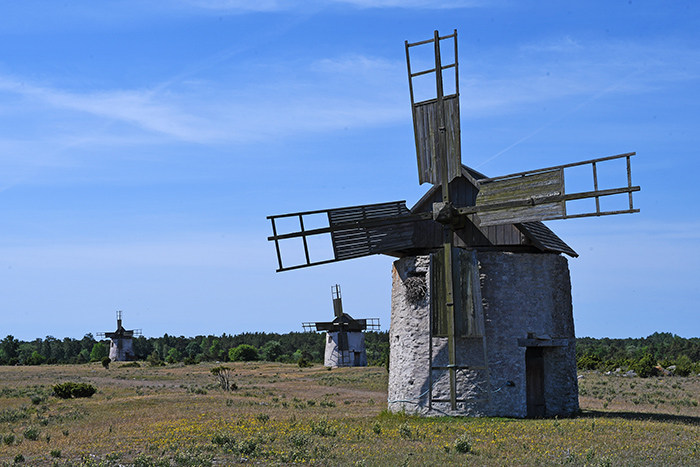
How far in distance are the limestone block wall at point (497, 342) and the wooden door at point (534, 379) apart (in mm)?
265

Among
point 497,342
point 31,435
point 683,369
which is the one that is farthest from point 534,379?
point 683,369

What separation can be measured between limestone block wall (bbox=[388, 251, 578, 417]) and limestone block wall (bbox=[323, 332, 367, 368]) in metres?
40.6

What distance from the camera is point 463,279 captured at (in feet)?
56.6

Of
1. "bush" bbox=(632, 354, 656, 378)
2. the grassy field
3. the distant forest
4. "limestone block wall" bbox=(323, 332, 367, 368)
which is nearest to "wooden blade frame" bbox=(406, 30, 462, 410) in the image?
the grassy field

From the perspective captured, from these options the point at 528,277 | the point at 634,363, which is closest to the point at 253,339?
the point at 634,363

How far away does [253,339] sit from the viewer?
113 metres

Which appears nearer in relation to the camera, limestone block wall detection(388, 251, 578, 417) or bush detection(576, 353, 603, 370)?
limestone block wall detection(388, 251, 578, 417)

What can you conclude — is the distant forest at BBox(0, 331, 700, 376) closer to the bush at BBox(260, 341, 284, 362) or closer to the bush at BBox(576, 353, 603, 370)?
the bush at BBox(260, 341, 284, 362)

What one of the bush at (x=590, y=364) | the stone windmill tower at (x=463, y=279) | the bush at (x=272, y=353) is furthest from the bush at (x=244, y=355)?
the stone windmill tower at (x=463, y=279)

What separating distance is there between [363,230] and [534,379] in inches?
269

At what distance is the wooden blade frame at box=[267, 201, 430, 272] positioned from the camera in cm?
1791

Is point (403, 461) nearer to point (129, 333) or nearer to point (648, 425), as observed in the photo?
point (648, 425)

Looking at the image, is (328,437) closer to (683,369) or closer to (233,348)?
(683,369)

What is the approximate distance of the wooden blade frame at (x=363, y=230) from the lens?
17.9 m
